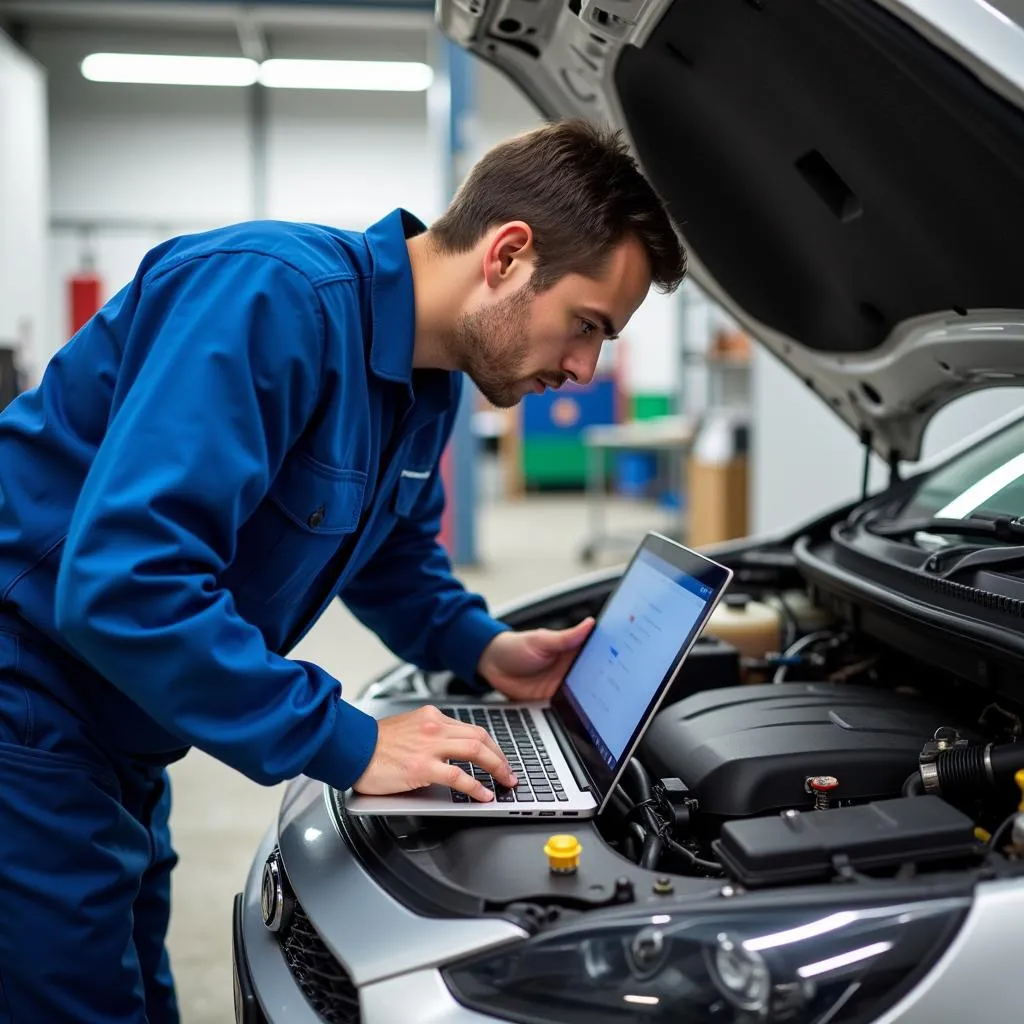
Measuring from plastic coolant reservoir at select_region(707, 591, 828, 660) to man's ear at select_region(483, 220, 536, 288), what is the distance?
28.3 inches

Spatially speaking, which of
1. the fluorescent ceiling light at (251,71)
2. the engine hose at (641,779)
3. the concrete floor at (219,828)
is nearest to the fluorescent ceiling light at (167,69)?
the fluorescent ceiling light at (251,71)

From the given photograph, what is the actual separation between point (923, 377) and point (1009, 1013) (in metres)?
0.98

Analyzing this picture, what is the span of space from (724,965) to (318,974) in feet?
1.17

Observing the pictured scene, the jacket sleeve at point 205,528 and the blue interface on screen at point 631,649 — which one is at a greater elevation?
the jacket sleeve at point 205,528

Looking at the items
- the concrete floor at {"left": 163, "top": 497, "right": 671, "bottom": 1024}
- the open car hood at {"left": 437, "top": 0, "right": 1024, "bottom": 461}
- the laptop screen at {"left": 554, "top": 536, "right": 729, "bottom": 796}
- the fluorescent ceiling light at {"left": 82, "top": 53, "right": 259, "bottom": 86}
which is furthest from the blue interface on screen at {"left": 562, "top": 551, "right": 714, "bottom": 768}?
the fluorescent ceiling light at {"left": 82, "top": 53, "right": 259, "bottom": 86}

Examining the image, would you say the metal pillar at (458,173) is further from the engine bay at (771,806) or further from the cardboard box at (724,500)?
the engine bay at (771,806)

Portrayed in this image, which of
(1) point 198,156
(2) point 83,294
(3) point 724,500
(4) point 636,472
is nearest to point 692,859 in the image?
(3) point 724,500

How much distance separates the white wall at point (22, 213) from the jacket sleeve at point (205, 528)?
491cm

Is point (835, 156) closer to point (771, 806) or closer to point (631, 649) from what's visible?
point (631, 649)

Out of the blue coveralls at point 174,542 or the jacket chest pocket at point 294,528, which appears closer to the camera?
the blue coveralls at point 174,542

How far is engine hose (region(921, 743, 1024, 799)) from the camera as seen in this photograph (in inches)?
37.1

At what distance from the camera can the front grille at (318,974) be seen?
83 centimetres

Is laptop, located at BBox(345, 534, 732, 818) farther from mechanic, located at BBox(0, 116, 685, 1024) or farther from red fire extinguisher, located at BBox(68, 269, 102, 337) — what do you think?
red fire extinguisher, located at BBox(68, 269, 102, 337)

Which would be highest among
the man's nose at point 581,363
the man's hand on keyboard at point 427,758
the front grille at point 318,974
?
the man's nose at point 581,363
